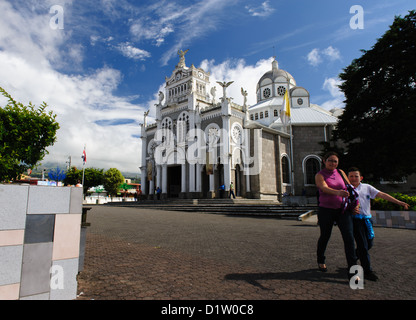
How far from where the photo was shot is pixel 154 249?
601 cm

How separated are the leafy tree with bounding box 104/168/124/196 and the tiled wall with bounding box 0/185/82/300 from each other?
64939mm

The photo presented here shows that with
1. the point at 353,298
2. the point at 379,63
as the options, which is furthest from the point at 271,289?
the point at 379,63

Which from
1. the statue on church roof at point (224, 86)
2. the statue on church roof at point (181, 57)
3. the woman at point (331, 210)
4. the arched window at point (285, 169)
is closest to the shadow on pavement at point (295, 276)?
the woman at point (331, 210)

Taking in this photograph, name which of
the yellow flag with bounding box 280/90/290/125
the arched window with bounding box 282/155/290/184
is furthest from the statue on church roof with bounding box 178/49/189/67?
the arched window with bounding box 282/155/290/184

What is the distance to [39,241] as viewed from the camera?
2.72 meters

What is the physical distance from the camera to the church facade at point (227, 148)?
29094 mm

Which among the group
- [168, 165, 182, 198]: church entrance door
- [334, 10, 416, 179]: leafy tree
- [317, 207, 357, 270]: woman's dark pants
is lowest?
[317, 207, 357, 270]: woman's dark pants

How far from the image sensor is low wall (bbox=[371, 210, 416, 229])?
10.8 m

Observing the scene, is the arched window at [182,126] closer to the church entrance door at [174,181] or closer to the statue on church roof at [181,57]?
the church entrance door at [174,181]

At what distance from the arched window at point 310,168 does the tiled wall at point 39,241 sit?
3151 cm

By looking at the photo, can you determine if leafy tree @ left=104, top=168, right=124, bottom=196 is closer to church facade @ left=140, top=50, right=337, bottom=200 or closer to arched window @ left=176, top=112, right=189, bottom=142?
→ church facade @ left=140, top=50, right=337, bottom=200

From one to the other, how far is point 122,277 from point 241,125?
93.4 ft

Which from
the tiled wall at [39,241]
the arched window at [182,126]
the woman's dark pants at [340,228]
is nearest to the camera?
the tiled wall at [39,241]

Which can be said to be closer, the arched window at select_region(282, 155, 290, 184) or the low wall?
the low wall
